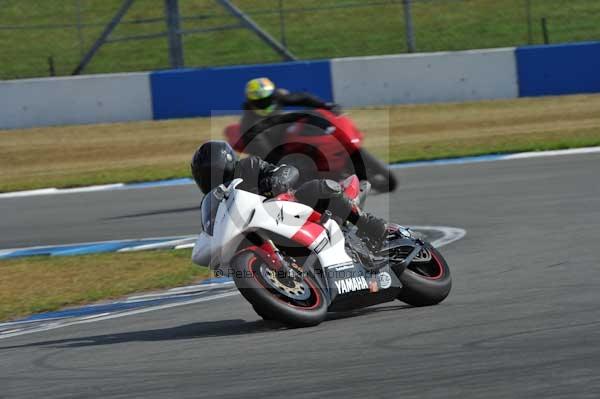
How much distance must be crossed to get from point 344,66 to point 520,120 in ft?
10.3

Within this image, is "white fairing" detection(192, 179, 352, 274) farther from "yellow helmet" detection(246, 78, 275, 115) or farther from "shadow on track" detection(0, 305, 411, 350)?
"yellow helmet" detection(246, 78, 275, 115)

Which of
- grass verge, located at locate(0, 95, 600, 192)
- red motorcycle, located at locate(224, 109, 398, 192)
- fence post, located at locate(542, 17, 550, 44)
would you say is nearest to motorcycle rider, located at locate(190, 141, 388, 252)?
red motorcycle, located at locate(224, 109, 398, 192)

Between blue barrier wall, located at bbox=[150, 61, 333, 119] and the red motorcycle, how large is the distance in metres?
8.09

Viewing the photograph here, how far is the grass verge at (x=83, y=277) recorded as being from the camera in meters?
8.88

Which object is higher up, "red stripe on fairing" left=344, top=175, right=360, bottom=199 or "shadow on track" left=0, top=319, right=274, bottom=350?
"red stripe on fairing" left=344, top=175, right=360, bottom=199

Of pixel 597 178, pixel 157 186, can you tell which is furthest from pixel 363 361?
pixel 157 186

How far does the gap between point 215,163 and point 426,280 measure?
146 centimetres

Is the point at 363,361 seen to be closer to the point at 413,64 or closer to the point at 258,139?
the point at 258,139

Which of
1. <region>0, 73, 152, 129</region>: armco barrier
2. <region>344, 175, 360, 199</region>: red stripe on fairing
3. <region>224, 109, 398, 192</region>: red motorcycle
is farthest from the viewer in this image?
<region>0, 73, 152, 129</region>: armco barrier

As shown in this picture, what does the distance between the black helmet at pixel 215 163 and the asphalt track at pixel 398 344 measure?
2.86 ft

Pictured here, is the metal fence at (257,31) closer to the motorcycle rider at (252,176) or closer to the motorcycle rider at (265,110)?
the motorcycle rider at (265,110)

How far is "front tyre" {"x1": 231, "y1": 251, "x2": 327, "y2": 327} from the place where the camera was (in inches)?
236

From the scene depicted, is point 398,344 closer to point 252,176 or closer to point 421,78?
point 252,176

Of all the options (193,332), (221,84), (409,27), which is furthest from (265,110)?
(409,27)
